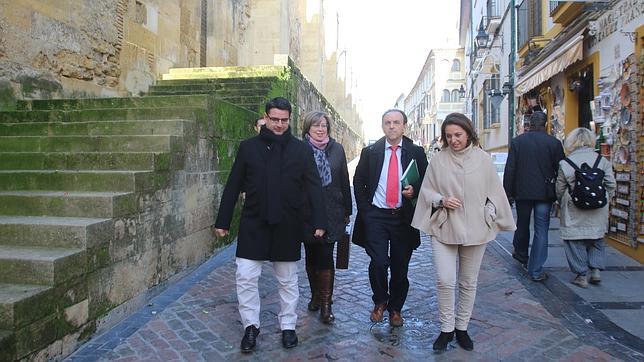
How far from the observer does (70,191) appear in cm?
480

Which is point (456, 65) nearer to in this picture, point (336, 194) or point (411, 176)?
point (336, 194)

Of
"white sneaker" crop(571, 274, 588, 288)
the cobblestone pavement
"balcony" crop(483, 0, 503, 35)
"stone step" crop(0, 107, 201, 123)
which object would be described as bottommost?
the cobblestone pavement

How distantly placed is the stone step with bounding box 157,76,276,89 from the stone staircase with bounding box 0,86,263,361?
4128 millimetres

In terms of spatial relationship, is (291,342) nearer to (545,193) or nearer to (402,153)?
(402,153)

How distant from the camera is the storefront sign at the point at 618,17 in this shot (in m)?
6.86

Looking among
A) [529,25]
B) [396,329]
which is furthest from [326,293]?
[529,25]

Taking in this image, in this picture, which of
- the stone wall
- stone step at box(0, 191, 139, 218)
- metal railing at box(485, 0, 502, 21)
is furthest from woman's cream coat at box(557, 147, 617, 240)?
metal railing at box(485, 0, 502, 21)

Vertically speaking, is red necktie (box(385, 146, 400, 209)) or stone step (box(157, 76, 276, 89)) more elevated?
stone step (box(157, 76, 276, 89))

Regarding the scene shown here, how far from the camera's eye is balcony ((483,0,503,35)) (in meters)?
17.8

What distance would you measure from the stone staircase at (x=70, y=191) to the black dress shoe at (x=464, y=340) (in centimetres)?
286

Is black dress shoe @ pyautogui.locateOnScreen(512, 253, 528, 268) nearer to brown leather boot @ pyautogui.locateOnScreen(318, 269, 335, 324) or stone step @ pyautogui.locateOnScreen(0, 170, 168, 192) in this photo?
brown leather boot @ pyautogui.locateOnScreen(318, 269, 335, 324)

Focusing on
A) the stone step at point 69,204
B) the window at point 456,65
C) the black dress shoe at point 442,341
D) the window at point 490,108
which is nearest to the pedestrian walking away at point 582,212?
the black dress shoe at point 442,341

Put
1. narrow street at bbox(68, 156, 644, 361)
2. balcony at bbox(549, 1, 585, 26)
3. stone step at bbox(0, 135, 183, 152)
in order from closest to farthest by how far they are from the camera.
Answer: narrow street at bbox(68, 156, 644, 361) < stone step at bbox(0, 135, 183, 152) < balcony at bbox(549, 1, 585, 26)

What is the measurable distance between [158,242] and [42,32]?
4529mm
